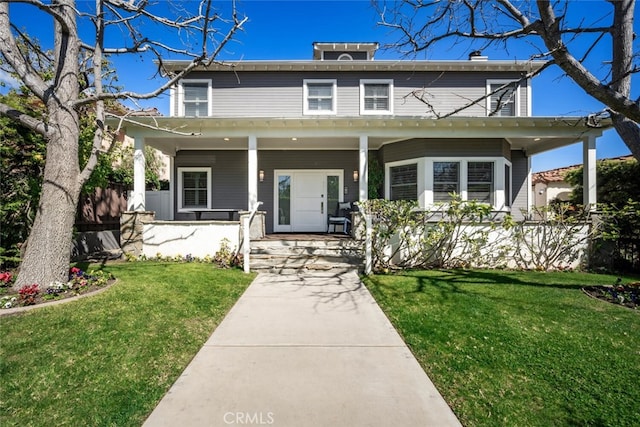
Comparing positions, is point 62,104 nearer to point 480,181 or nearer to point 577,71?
point 577,71

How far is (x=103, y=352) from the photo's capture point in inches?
112

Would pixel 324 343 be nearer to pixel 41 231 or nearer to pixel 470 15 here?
pixel 41 231

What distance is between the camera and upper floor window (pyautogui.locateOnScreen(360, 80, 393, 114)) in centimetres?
998

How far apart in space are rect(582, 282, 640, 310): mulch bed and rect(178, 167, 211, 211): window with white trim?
9937mm

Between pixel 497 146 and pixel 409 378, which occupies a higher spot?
pixel 497 146

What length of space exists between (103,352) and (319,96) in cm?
910

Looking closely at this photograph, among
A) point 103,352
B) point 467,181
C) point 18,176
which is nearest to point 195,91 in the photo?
point 18,176

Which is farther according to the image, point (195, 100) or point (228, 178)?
point (228, 178)

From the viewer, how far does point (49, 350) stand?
2822 millimetres

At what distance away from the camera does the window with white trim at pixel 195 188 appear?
33.6 ft

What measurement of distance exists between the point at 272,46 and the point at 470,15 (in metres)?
6.22

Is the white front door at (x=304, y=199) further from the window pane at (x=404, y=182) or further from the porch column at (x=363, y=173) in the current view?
the porch column at (x=363, y=173)

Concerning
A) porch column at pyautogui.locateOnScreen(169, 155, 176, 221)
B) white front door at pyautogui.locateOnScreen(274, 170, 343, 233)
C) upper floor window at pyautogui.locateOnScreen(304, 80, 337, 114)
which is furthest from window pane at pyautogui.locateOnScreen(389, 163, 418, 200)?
porch column at pyautogui.locateOnScreen(169, 155, 176, 221)

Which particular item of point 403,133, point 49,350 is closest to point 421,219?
point 403,133
